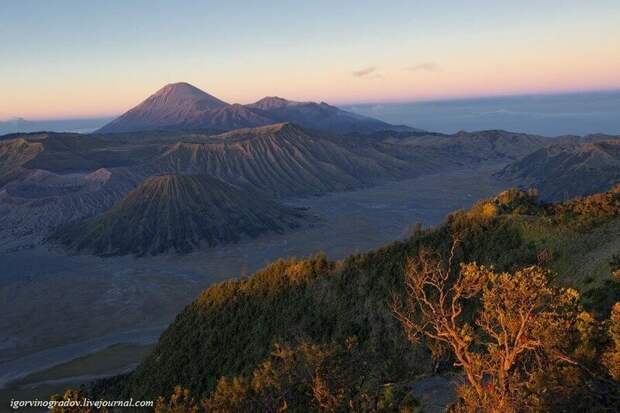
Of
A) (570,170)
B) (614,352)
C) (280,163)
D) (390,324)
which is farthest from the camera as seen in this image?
(280,163)

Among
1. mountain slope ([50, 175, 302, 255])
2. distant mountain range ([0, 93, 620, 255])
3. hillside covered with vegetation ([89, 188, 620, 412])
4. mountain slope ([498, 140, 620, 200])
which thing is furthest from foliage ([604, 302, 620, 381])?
mountain slope ([498, 140, 620, 200])

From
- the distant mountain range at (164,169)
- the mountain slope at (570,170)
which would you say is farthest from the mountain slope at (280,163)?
the mountain slope at (570,170)

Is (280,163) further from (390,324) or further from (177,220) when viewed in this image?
(390,324)

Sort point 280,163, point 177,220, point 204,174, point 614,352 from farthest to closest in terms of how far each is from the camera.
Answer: point 280,163 < point 204,174 < point 177,220 < point 614,352

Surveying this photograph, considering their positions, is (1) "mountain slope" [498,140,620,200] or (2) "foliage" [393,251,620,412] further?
(1) "mountain slope" [498,140,620,200]

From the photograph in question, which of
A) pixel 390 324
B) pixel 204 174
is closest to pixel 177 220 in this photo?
pixel 204 174

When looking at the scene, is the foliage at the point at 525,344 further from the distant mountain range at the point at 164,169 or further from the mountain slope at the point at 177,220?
the distant mountain range at the point at 164,169

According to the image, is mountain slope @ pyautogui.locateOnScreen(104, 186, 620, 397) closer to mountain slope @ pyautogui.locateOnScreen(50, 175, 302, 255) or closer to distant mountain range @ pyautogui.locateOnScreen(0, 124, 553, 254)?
mountain slope @ pyautogui.locateOnScreen(50, 175, 302, 255)

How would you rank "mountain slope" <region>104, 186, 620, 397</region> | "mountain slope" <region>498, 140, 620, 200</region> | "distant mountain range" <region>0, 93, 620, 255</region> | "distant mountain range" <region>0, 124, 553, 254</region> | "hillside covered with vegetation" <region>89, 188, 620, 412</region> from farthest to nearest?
"mountain slope" <region>498, 140, 620, 200</region>
"distant mountain range" <region>0, 124, 553, 254</region>
"distant mountain range" <region>0, 93, 620, 255</region>
"mountain slope" <region>104, 186, 620, 397</region>
"hillside covered with vegetation" <region>89, 188, 620, 412</region>
